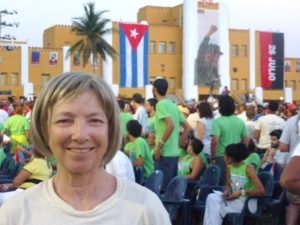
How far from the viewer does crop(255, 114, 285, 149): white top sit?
9617 millimetres

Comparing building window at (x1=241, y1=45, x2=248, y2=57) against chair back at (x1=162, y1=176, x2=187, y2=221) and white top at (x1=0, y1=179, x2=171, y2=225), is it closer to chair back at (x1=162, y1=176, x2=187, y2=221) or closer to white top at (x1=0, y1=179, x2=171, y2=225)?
chair back at (x1=162, y1=176, x2=187, y2=221)

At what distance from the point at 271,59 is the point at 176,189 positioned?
5979 centimetres

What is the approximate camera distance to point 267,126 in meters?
9.70

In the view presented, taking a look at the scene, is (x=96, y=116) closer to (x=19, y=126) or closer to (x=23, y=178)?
(x=23, y=178)

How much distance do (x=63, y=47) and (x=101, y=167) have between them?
2230 inches

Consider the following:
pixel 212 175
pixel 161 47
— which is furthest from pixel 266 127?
pixel 161 47

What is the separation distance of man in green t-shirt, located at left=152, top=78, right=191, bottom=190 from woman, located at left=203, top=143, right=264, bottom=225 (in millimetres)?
794

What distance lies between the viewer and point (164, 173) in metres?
7.67

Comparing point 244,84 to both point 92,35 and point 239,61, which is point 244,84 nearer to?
point 239,61

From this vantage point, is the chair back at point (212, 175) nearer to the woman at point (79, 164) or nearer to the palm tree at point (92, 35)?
the woman at point (79, 164)

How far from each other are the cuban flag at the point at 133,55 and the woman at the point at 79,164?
186ft

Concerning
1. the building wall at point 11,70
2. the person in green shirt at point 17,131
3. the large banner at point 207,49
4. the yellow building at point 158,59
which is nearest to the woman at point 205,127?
the person in green shirt at point 17,131

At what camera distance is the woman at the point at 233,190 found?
268 inches

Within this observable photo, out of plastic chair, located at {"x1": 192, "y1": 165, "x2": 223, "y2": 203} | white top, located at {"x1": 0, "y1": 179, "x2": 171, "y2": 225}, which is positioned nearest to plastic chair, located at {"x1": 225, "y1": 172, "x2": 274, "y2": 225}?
plastic chair, located at {"x1": 192, "y1": 165, "x2": 223, "y2": 203}
